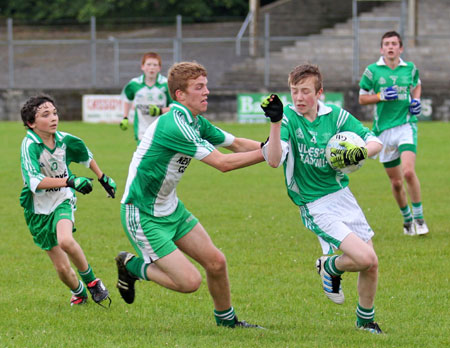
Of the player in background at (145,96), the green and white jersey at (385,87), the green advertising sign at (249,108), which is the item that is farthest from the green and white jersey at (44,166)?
the green advertising sign at (249,108)

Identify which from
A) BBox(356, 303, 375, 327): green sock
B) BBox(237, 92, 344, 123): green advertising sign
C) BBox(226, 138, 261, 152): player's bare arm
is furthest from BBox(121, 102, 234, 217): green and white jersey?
BBox(237, 92, 344, 123): green advertising sign

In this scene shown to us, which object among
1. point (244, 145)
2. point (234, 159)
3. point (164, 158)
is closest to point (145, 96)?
point (244, 145)

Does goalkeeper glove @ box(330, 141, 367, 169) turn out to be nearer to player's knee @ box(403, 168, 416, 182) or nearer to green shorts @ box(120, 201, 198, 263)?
green shorts @ box(120, 201, 198, 263)

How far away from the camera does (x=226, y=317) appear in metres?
5.93

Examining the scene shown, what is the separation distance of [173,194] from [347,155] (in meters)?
1.27

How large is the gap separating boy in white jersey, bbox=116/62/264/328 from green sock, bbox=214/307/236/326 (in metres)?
0.06

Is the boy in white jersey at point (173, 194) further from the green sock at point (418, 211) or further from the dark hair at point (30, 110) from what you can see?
the green sock at point (418, 211)

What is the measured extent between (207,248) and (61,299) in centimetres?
186

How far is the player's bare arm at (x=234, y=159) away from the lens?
551 centimetres

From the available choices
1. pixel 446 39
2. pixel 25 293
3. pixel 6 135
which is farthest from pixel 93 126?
pixel 25 293

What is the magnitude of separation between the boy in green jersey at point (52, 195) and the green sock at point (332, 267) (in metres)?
1.84

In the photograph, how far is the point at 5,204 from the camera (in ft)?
40.7

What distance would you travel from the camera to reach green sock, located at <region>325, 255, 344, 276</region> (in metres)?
5.79

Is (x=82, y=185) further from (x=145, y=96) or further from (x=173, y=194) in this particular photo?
(x=145, y=96)
